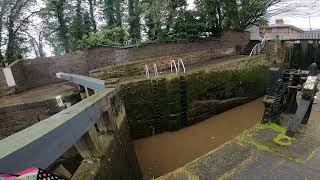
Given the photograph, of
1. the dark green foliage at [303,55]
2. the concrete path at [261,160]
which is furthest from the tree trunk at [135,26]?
the concrete path at [261,160]

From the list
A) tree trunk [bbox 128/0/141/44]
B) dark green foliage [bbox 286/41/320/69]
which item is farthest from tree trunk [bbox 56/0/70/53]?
dark green foliage [bbox 286/41/320/69]

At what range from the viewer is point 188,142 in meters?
7.27

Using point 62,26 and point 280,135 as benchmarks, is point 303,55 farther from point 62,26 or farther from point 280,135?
point 62,26

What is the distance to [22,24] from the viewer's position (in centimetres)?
1466

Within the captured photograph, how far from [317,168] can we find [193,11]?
10639mm

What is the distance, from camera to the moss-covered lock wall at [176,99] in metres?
7.47

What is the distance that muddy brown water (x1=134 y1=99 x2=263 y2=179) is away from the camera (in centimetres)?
630

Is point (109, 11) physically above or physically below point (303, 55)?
above

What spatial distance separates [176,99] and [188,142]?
4.63ft

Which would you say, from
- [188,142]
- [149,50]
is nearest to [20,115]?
[188,142]

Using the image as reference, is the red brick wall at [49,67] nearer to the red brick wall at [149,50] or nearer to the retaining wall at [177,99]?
the red brick wall at [149,50]

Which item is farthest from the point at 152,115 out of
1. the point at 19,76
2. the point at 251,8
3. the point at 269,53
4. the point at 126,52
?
the point at 251,8

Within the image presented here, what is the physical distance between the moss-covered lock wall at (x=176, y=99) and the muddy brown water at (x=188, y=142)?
0.95 feet

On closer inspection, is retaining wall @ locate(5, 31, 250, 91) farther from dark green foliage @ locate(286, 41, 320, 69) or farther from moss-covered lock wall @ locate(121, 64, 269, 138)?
dark green foliage @ locate(286, 41, 320, 69)
